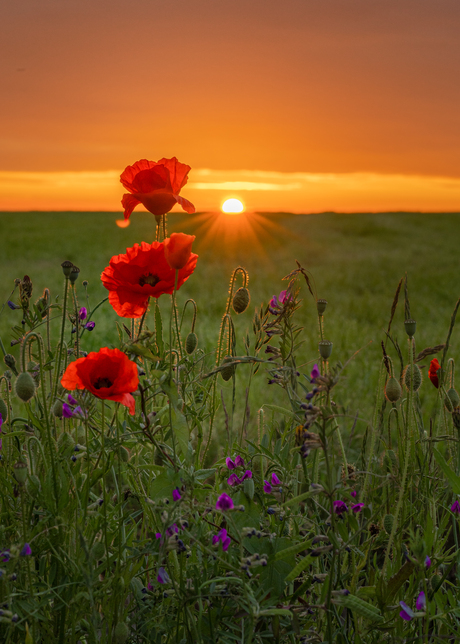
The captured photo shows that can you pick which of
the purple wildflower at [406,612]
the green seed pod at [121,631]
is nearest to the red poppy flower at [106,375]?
the green seed pod at [121,631]

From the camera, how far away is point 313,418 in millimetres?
935

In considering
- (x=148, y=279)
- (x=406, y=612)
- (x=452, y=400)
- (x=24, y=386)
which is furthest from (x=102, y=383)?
(x=452, y=400)

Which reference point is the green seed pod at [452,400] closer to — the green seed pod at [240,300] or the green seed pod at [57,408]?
the green seed pod at [240,300]

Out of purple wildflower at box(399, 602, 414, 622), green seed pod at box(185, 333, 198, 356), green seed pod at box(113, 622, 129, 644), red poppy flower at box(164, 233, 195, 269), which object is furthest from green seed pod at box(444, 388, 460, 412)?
green seed pod at box(113, 622, 129, 644)

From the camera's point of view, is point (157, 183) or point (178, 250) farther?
point (157, 183)

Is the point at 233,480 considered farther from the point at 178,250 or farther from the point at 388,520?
the point at 178,250

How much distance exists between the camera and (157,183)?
5.20 feet

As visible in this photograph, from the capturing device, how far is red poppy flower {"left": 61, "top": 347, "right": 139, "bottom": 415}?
1.15m

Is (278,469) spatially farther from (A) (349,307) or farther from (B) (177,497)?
(A) (349,307)

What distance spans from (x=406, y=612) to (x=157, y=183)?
122 cm

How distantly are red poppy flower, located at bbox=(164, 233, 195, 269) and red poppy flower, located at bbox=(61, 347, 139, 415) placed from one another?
0.24 metres

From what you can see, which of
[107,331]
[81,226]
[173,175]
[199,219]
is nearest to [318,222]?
[199,219]

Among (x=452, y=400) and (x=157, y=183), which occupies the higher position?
(x=157, y=183)

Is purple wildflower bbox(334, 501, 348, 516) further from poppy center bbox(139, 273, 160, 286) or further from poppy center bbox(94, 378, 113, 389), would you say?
poppy center bbox(139, 273, 160, 286)
